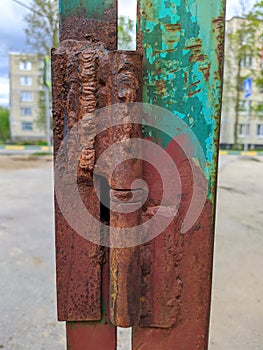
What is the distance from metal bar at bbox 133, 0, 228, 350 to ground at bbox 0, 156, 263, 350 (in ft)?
3.82

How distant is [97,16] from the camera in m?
0.38

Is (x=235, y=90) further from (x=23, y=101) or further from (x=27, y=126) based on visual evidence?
(x=23, y=101)

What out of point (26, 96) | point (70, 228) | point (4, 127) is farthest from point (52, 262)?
point (26, 96)

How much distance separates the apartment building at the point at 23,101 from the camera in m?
21.7

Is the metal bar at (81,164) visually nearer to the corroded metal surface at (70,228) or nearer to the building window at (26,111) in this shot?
the corroded metal surface at (70,228)

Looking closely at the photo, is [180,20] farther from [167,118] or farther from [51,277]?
[51,277]

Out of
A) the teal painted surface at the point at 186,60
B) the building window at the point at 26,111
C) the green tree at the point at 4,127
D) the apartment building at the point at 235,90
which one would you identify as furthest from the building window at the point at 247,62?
the building window at the point at 26,111

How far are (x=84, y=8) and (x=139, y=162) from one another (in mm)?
190

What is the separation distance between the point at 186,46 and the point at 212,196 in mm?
175

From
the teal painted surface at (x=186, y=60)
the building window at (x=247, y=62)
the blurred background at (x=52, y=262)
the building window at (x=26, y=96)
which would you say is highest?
the building window at (x=247, y=62)

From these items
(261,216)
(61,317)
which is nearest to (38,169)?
(261,216)

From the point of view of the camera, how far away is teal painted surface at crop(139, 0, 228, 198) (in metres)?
0.36

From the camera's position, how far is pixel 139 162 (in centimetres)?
36

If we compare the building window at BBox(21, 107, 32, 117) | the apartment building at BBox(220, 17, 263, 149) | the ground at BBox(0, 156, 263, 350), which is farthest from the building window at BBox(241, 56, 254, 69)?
the building window at BBox(21, 107, 32, 117)
